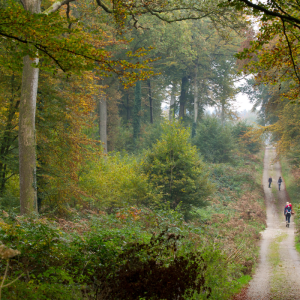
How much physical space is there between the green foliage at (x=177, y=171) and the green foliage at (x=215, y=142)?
17.8m

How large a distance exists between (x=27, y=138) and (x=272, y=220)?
18.7m

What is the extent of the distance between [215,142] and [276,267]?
963 inches

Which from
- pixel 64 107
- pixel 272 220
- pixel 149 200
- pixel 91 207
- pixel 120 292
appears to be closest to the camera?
pixel 120 292

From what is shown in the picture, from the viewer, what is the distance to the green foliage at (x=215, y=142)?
34.0 m

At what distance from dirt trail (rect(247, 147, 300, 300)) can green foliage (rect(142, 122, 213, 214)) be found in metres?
4.28

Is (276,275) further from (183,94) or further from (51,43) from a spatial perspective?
(183,94)

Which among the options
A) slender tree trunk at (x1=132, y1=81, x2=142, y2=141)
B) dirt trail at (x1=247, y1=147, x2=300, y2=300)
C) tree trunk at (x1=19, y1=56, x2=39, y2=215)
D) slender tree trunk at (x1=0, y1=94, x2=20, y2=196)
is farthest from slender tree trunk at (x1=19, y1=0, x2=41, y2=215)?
slender tree trunk at (x1=132, y1=81, x2=142, y2=141)

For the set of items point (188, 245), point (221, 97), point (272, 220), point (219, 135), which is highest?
point (221, 97)

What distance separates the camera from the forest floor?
739cm

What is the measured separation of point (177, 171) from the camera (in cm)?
1634

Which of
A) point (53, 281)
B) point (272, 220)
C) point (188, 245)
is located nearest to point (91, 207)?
point (188, 245)

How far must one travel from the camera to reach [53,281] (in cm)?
409

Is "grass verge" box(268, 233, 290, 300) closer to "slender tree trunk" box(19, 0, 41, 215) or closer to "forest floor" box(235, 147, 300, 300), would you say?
"forest floor" box(235, 147, 300, 300)

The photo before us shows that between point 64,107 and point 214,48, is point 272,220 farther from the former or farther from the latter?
point 214,48
